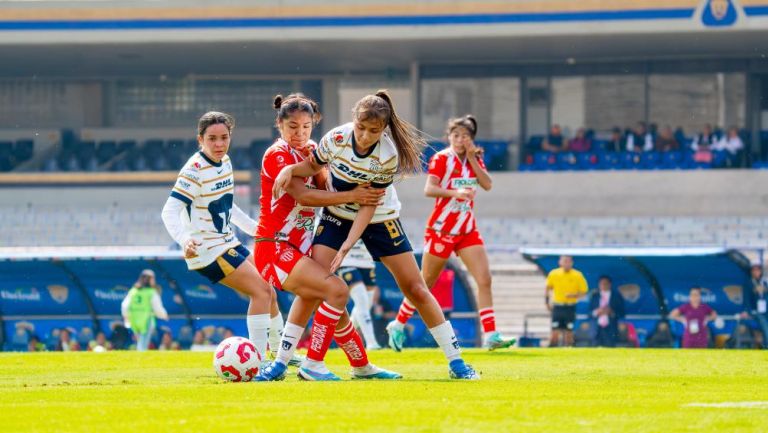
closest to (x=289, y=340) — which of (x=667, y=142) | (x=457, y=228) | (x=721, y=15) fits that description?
(x=457, y=228)

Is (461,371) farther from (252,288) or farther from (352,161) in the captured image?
(252,288)

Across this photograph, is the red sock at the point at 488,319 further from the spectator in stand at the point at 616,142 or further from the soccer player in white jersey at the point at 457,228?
the spectator in stand at the point at 616,142

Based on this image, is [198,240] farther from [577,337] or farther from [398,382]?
[577,337]

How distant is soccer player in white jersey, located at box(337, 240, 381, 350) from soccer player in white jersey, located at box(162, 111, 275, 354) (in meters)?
4.32

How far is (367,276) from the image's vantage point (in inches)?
591

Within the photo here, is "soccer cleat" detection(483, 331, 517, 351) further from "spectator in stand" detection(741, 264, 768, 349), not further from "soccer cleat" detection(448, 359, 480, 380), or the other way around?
"spectator in stand" detection(741, 264, 768, 349)

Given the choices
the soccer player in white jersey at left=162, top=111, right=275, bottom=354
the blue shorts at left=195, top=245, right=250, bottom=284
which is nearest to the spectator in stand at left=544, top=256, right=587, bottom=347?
the soccer player in white jersey at left=162, top=111, right=275, bottom=354

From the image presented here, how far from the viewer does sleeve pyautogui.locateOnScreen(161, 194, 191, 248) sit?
384 inches

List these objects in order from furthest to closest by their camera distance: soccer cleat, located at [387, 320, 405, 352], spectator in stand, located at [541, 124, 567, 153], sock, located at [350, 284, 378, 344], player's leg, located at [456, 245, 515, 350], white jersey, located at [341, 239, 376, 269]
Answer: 1. spectator in stand, located at [541, 124, 567, 153]
2. sock, located at [350, 284, 378, 344]
3. white jersey, located at [341, 239, 376, 269]
4. player's leg, located at [456, 245, 515, 350]
5. soccer cleat, located at [387, 320, 405, 352]

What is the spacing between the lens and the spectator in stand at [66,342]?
22.0 meters

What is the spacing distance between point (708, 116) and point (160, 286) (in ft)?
58.3

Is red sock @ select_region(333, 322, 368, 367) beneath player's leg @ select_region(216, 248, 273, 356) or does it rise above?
beneath

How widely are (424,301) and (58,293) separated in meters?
14.6

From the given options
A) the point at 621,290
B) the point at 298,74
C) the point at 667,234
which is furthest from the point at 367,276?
the point at 298,74
